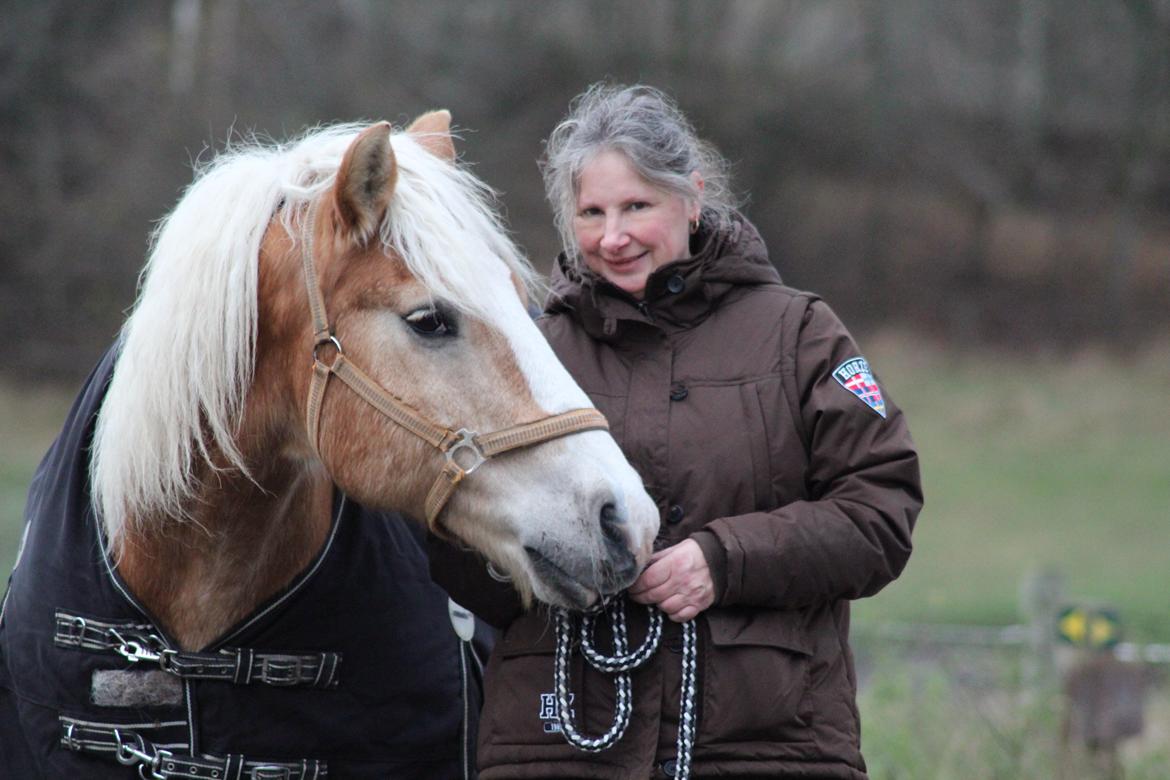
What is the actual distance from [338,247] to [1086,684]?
11.2 ft

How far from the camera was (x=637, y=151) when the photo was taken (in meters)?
2.56

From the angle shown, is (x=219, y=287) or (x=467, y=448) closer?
(x=467, y=448)

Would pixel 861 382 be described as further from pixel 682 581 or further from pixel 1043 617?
pixel 1043 617

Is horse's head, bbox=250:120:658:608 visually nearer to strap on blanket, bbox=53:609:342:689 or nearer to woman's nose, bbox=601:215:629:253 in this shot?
woman's nose, bbox=601:215:629:253

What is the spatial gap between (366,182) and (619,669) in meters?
0.99

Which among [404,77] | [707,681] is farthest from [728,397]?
[404,77]

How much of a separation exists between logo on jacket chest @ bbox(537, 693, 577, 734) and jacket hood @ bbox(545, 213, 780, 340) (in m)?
0.70

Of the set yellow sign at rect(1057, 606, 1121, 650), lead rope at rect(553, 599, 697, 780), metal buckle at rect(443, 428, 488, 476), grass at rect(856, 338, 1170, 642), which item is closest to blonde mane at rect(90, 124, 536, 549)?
metal buckle at rect(443, 428, 488, 476)

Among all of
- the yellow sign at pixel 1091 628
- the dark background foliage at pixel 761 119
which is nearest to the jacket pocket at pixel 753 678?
the yellow sign at pixel 1091 628

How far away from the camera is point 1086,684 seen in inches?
183

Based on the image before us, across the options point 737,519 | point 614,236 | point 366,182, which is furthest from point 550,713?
point 366,182

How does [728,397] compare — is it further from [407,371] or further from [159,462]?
[159,462]

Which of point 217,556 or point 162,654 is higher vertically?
point 217,556

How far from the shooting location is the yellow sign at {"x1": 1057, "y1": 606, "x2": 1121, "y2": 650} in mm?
4952
